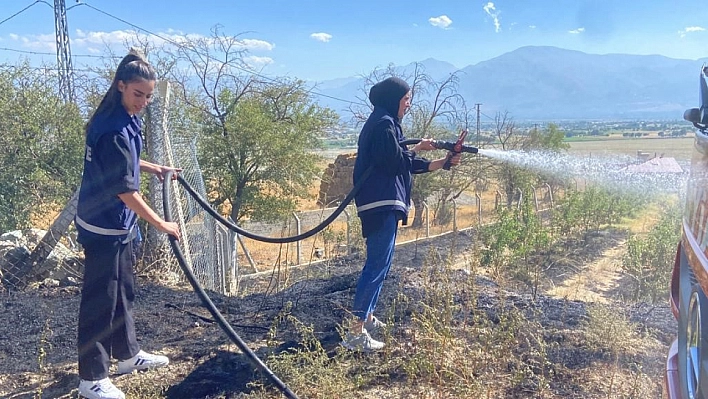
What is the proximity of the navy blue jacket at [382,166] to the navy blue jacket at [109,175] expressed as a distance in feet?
4.62

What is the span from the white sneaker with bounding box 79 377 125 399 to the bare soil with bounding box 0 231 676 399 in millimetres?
181

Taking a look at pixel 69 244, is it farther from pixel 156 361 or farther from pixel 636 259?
pixel 636 259

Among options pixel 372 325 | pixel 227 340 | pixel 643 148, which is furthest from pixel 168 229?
pixel 643 148

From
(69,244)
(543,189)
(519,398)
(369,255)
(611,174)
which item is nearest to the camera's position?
(519,398)

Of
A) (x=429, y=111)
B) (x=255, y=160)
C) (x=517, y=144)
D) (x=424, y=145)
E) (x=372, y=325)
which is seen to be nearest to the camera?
(x=372, y=325)

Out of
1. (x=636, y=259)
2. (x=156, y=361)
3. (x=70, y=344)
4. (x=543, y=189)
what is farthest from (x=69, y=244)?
(x=543, y=189)

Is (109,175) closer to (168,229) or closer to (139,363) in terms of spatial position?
(168,229)

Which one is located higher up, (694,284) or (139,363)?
(694,284)

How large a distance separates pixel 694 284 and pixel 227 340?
3.00 meters

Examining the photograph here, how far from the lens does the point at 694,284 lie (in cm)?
204

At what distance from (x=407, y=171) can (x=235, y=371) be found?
168 centimetres

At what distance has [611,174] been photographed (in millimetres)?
12703

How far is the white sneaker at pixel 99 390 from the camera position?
3035mm

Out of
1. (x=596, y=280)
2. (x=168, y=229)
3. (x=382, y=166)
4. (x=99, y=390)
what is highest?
(x=382, y=166)
